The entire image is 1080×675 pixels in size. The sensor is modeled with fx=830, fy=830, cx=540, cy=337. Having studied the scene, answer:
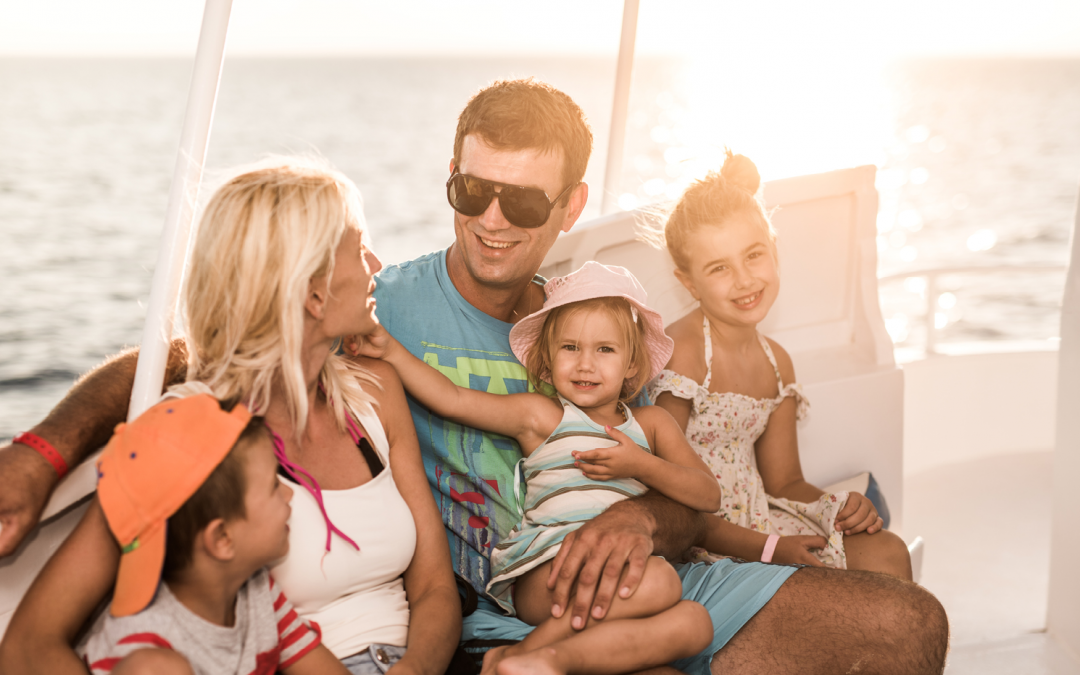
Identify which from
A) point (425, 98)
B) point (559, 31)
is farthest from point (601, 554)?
point (425, 98)

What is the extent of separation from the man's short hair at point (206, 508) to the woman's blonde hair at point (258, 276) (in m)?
0.21

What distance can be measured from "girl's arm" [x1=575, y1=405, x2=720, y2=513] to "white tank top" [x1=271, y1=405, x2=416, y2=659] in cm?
49

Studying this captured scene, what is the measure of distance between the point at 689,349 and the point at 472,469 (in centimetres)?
86

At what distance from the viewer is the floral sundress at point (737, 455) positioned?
2.52m

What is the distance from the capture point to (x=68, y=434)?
154cm

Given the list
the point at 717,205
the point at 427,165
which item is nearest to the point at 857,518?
the point at 717,205

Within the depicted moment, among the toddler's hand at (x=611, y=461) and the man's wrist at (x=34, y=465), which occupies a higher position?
the toddler's hand at (x=611, y=461)

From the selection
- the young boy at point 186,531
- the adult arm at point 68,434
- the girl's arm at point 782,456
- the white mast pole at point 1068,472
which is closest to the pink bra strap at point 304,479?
the young boy at point 186,531

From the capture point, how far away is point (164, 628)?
50.0 inches

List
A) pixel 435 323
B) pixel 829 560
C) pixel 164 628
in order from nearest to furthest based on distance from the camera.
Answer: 1. pixel 164 628
2. pixel 435 323
3. pixel 829 560

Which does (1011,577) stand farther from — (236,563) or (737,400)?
(236,563)

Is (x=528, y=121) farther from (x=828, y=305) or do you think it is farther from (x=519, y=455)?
(x=828, y=305)

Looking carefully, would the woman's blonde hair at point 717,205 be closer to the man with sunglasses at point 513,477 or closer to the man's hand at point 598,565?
the man with sunglasses at point 513,477

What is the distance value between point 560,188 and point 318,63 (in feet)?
291
